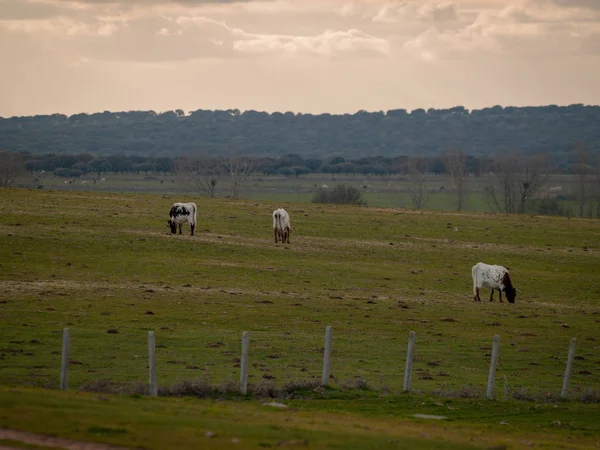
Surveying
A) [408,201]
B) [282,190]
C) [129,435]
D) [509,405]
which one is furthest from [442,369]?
[282,190]

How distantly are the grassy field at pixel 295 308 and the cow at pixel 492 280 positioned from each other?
625 mm

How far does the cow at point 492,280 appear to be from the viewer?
40406 millimetres

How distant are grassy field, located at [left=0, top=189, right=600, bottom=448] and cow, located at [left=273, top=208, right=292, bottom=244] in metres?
1.08

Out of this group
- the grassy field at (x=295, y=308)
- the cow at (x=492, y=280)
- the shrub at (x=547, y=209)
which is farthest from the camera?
the shrub at (x=547, y=209)

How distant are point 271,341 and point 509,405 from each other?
8.68 m

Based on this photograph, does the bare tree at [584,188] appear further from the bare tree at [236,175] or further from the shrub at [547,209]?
the bare tree at [236,175]

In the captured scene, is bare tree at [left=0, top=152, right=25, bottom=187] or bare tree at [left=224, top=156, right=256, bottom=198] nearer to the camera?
bare tree at [left=0, top=152, right=25, bottom=187]

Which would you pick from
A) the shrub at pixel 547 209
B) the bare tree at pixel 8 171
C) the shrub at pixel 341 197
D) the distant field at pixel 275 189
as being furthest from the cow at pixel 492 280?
the distant field at pixel 275 189

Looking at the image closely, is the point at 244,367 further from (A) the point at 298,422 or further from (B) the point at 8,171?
(B) the point at 8,171

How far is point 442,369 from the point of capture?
1057 inches

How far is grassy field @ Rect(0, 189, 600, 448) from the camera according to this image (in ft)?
73.8

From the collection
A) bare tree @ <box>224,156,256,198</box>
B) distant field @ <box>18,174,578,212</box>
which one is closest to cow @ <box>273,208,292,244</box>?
bare tree @ <box>224,156,256,198</box>

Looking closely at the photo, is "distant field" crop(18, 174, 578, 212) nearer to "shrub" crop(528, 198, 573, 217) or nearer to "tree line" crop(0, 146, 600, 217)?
"tree line" crop(0, 146, 600, 217)

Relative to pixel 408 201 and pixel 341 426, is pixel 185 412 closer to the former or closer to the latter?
pixel 341 426
